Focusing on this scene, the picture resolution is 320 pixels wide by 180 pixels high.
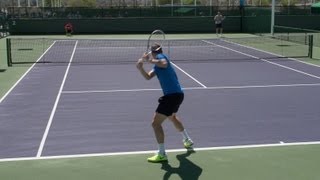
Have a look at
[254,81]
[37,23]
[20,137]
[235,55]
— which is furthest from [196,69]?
[37,23]

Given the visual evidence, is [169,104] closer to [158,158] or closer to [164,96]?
[164,96]

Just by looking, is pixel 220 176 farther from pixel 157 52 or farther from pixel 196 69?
pixel 196 69

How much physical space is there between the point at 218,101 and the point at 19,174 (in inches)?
251

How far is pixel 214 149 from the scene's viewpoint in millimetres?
8039

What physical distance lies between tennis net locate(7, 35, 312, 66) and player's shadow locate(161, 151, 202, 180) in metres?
13.2

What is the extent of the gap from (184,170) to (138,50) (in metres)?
18.1

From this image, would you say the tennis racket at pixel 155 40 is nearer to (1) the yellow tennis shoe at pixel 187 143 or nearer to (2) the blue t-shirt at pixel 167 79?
(2) the blue t-shirt at pixel 167 79

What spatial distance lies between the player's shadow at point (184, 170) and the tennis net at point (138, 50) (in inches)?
519

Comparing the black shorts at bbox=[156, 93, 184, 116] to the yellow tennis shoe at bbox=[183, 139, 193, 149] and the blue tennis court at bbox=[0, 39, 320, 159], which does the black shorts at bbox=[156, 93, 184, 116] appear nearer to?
the yellow tennis shoe at bbox=[183, 139, 193, 149]

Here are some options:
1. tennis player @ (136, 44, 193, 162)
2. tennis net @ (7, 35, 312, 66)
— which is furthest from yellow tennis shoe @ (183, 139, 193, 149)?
tennis net @ (7, 35, 312, 66)

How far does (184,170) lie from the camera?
6988 millimetres

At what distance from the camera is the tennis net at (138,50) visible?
21.2 m

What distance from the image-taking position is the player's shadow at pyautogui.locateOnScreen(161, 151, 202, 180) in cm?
673

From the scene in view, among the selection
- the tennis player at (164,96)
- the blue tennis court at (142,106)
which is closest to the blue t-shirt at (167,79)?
the tennis player at (164,96)
